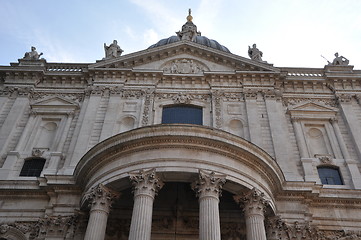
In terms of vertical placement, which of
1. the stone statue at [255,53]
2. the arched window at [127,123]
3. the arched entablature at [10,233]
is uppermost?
the stone statue at [255,53]

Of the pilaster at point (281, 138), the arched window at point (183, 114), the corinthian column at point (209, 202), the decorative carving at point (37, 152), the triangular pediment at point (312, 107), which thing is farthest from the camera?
the triangular pediment at point (312, 107)

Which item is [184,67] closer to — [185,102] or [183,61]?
[183,61]

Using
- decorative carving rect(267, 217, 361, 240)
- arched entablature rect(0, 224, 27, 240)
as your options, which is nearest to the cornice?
decorative carving rect(267, 217, 361, 240)

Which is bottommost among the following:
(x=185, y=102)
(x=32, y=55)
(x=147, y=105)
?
(x=147, y=105)

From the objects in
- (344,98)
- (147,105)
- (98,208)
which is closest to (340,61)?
(344,98)

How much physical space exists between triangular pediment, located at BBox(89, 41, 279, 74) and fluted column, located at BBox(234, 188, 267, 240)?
1132 centimetres

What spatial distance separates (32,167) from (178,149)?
9.71 m

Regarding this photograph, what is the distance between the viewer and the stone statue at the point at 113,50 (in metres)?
28.2

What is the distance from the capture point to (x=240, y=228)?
1894 centimetres

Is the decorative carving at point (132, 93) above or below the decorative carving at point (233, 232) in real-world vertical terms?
above

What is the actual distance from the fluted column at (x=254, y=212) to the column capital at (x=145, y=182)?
373 cm

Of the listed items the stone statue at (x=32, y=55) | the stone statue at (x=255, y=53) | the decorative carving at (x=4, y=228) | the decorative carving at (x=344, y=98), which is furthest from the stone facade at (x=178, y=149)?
the stone statue at (x=255, y=53)

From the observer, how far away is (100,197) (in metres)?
16.7

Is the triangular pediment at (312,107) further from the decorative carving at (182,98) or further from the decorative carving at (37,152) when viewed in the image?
the decorative carving at (37,152)
